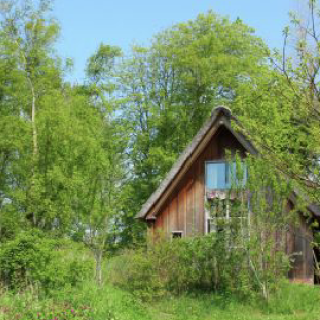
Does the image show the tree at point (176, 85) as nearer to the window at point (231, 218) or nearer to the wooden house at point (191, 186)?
the wooden house at point (191, 186)

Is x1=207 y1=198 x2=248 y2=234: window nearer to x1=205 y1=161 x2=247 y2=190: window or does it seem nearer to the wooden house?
the wooden house

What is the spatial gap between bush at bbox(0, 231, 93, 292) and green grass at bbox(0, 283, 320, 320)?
56cm

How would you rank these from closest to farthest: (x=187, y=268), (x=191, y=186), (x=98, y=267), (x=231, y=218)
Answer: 1. (x=231, y=218)
2. (x=187, y=268)
3. (x=98, y=267)
4. (x=191, y=186)

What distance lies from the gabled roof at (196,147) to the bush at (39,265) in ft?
13.4

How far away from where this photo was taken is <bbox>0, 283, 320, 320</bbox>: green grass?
9.66 m

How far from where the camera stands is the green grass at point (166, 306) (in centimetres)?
966

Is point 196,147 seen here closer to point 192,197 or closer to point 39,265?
point 192,197

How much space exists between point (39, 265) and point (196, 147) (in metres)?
6.74

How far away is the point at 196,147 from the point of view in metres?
17.4

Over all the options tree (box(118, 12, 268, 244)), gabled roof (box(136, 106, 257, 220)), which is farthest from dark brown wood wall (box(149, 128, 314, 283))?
tree (box(118, 12, 268, 244))

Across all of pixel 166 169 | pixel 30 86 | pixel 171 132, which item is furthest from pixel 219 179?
pixel 171 132

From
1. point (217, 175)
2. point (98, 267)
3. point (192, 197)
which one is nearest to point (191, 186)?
point (192, 197)

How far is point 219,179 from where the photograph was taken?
17672 millimetres

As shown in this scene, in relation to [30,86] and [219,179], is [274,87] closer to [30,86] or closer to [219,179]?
[219,179]
